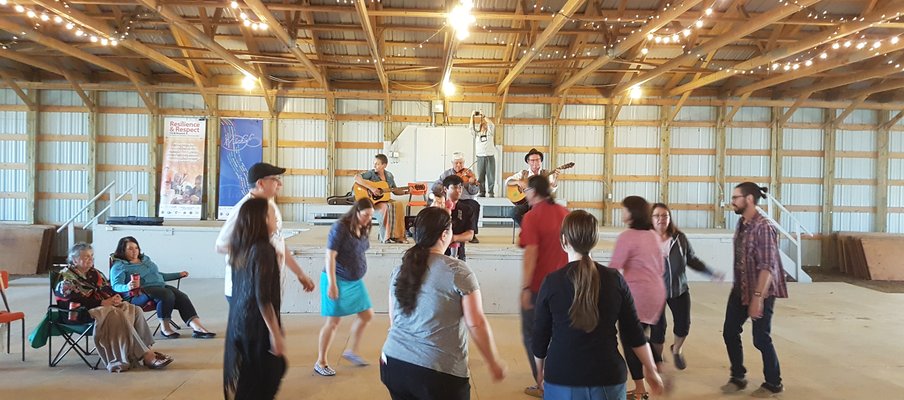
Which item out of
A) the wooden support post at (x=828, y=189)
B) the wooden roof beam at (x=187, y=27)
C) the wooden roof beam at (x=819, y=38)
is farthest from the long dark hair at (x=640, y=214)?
the wooden support post at (x=828, y=189)

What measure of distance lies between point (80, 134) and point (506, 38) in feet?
33.3

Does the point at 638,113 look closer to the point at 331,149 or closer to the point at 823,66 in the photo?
the point at 823,66

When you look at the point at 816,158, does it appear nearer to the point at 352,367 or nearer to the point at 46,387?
the point at 352,367

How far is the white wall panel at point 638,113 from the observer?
46.0 feet

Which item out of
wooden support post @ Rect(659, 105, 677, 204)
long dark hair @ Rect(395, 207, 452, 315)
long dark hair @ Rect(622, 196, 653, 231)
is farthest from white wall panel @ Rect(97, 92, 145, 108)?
long dark hair @ Rect(395, 207, 452, 315)

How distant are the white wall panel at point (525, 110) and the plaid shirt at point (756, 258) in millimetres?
10032

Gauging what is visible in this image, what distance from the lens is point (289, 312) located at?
7.36m

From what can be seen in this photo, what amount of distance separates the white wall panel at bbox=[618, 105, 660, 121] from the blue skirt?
1096cm

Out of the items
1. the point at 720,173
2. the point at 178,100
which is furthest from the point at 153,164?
the point at 720,173

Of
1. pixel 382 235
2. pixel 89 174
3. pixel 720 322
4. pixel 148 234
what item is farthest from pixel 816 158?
pixel 89 174

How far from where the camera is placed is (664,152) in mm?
13938

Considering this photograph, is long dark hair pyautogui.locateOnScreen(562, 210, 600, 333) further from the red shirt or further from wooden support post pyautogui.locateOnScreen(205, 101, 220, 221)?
wooden support post pyautogui.locateOnScreen(205, 101, 220, 221)

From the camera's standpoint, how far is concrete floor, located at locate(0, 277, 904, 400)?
4340 mm

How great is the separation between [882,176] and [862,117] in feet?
5.10
